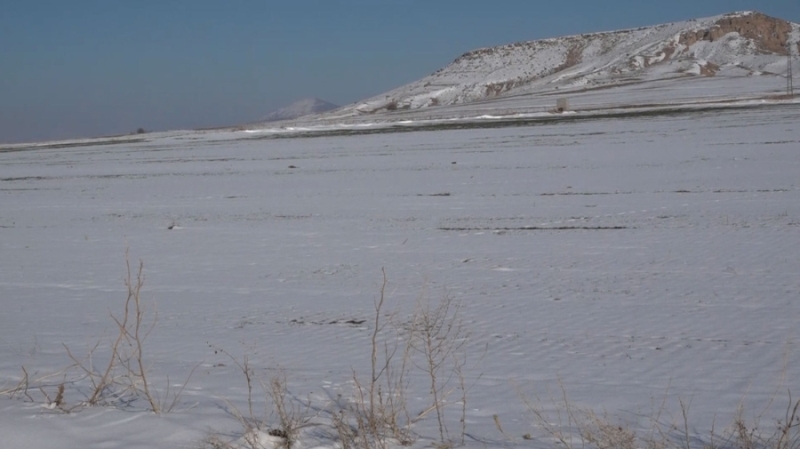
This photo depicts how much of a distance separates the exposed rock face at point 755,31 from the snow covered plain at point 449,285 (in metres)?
120

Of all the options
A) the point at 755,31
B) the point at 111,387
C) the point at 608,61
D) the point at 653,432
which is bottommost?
the point at 653,432

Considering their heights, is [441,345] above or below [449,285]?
above

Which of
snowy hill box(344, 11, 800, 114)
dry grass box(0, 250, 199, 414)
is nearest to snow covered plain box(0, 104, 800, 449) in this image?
dry grass box(0, 250, 199, 414)

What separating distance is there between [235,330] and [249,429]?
13.3 ft

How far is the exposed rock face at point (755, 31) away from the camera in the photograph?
135625mm

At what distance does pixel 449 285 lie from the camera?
1059cm

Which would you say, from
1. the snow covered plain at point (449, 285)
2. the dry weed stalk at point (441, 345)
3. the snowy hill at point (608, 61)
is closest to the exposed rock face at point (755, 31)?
the snowy hill at point (608, 61)

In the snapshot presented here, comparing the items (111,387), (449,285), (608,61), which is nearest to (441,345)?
(111,387)

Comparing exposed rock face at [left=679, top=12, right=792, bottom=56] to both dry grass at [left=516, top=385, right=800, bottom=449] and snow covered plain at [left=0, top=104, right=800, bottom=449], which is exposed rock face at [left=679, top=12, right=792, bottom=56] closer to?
snow covered plain at [left=0, top=104, right=800, bottom=449]

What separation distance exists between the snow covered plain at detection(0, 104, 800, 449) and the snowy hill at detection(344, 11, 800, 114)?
3439 inches

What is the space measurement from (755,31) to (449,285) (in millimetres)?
143839

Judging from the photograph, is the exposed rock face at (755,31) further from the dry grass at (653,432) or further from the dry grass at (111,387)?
the dry grass at (111,387)

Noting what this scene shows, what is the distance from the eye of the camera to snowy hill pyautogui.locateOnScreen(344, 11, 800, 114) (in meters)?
116

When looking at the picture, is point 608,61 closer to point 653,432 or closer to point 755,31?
point 755,31
